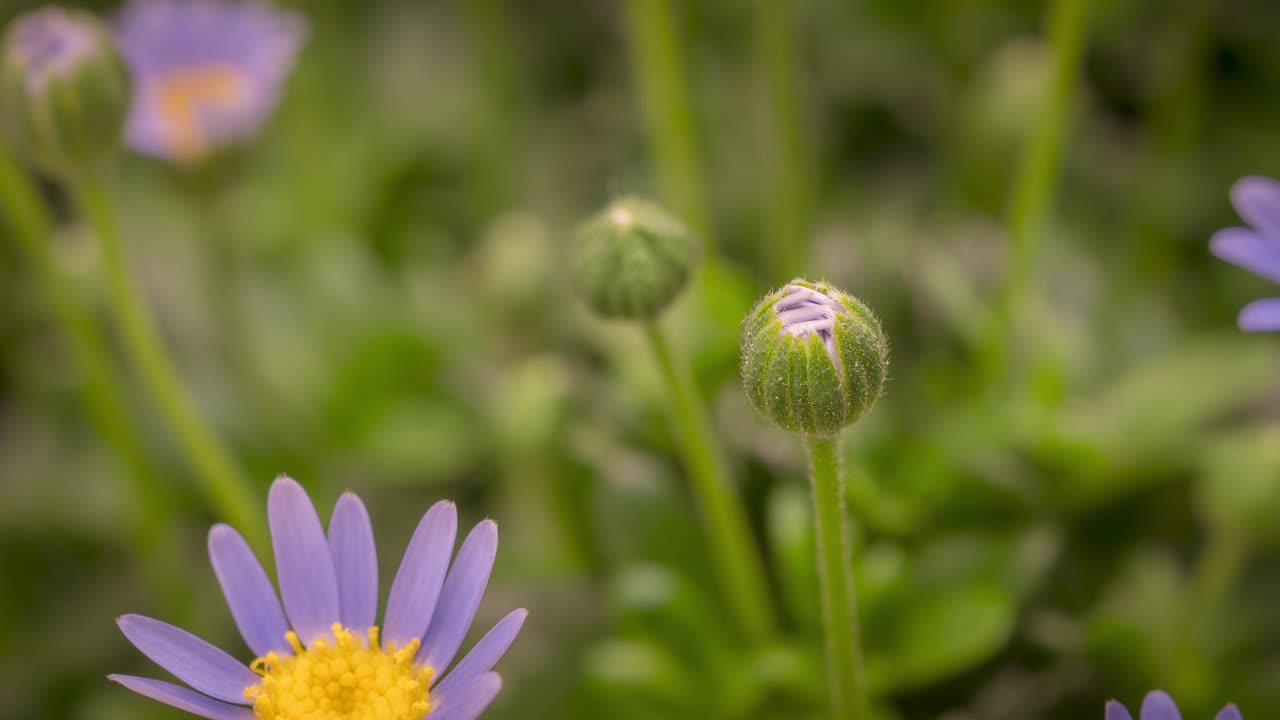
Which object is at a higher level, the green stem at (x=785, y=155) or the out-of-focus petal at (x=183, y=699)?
the green stem at (x=785, y=155)

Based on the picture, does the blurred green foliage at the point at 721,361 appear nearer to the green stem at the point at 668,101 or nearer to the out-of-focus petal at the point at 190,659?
the green stem at the point at 668,101

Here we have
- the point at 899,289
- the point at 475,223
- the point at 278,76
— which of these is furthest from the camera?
the point at 475,223

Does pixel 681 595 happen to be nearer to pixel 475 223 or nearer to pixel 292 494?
pixel 292 494

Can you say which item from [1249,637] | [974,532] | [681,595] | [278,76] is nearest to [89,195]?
[278,76]

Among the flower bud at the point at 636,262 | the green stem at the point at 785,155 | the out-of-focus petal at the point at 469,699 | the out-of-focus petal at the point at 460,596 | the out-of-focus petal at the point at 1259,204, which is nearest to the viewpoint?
the out-of-focus petal at the point at 469,699

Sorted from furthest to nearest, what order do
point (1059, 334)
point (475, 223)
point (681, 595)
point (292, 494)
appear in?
1. point (475, 223)
2. point (1059, 334)
3. point (681, 595)
4. point (292, 494)

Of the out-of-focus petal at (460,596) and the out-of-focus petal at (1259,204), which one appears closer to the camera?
the out-of-focus petal at (460,596)

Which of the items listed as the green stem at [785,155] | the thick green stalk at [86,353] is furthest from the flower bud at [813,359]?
the thick green stalk at [86,353]

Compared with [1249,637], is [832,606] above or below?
below
